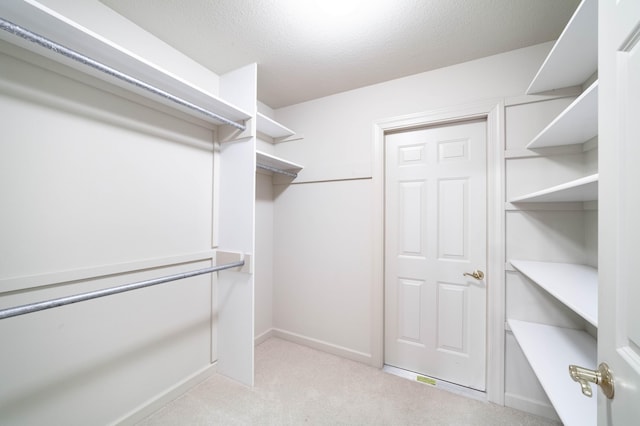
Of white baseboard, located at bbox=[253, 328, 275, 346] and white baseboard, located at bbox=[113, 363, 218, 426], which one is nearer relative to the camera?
white baseboard, located at bbox=[113, 363, 218, 426]

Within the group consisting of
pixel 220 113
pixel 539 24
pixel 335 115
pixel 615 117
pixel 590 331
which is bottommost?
pixel 590 331

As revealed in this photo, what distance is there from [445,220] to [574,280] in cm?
83

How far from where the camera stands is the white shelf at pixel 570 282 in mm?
853

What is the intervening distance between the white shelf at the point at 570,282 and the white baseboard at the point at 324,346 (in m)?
1.45

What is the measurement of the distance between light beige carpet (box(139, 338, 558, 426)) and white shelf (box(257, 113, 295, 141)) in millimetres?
2168

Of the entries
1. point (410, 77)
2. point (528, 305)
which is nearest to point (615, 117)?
point (528, 305)

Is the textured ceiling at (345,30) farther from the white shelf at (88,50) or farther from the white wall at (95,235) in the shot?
the white shelf at (88,50)

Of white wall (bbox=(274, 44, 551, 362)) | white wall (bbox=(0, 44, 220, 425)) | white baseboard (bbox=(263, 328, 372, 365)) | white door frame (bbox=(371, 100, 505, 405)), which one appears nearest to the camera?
white wall (bbox=(0, 44, 220, 425))

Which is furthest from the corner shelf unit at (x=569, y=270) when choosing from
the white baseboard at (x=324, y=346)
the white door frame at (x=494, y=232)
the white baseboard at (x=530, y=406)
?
the white baseboard at (x=324, y=346)

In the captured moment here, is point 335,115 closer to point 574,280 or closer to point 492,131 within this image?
point 492,131

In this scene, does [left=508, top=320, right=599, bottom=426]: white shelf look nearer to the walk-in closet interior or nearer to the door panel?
the walk-in closet interior

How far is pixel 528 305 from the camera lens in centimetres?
161

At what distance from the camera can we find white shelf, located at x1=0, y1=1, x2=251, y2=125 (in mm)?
937

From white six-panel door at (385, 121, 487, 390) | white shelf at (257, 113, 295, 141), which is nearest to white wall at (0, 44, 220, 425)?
white shelf at (257, 113, 295, 141)
